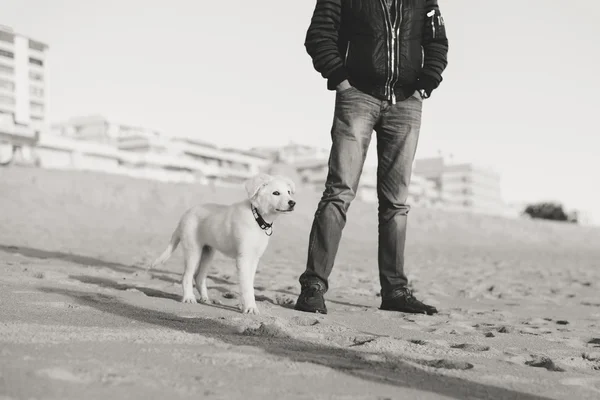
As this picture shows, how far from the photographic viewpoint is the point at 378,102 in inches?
157

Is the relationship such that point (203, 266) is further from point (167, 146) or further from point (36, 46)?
point (36, 46)

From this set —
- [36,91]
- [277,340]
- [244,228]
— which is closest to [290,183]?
[244,228]

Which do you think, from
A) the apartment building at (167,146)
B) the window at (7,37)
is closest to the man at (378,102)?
the apartment building at (167,146)

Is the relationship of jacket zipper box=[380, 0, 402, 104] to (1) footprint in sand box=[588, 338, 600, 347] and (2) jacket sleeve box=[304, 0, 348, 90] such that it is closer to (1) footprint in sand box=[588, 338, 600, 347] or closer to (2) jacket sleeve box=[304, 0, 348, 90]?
(2) jacket sleeve box=[304, 0, 348, 90]

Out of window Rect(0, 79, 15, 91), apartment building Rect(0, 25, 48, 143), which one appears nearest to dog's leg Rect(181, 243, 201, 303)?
apartment building Rect(0, 25, 48, 143)

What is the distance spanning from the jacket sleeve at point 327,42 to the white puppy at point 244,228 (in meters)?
0.73

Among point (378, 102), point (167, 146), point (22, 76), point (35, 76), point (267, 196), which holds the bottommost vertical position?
point (267, 196)

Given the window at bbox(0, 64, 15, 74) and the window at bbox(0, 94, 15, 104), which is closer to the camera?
the window at bbox(0, 64, 15, 74)

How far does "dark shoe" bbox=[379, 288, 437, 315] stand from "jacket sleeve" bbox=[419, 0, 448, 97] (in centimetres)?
129

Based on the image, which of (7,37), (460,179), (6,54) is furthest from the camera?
(460,179)

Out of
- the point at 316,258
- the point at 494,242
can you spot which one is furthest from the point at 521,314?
the point at 494,242

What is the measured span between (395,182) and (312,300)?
38.1 inches

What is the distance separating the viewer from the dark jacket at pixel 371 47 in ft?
12.9

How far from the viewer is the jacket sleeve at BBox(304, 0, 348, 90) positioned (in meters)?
3.90
